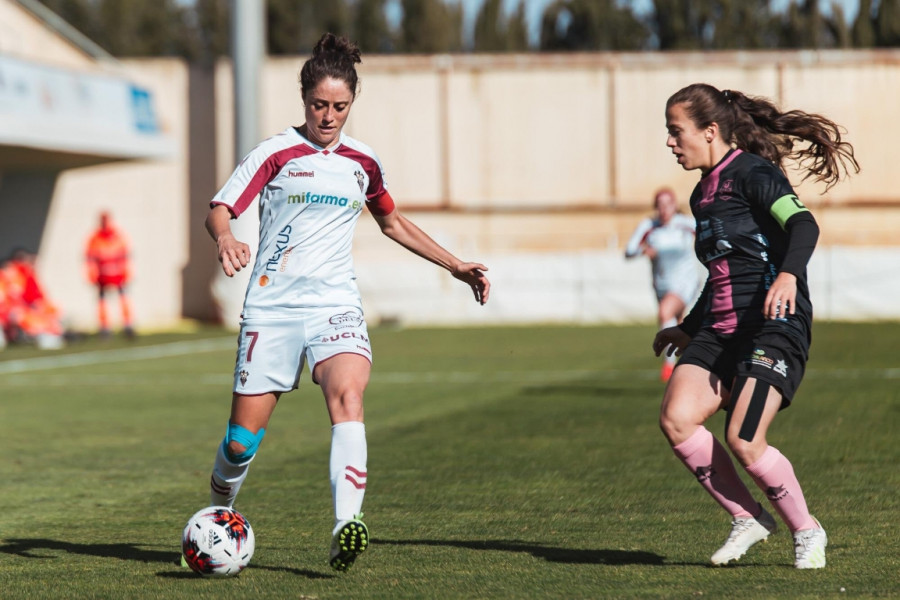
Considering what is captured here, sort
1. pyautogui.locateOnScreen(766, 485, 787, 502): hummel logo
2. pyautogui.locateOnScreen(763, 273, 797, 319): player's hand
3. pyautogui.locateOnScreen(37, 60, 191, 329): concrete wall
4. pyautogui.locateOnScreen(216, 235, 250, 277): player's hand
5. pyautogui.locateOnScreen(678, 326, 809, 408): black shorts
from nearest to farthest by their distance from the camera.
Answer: pyautogui.locateOnScreen(763, 273, 797, 319): player's hand, pyautogui.locateOnScreen(216, 235, 250, 277): player's hand, pyautogui.locateOnScreen(678, 326, 809, 408): black shorts, pyautogui.locateOnScreen(766, 485, 787, 502): hummel logo, pyautogui.locateOnScreen(37, 60, 191, 329): concrete wall

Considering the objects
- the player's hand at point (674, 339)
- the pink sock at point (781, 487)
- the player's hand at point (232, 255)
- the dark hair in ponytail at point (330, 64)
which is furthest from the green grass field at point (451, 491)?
the dark hair in ponytail at point (330, 64)

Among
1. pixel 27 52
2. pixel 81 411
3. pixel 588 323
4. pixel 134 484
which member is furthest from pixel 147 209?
pixel 134 484

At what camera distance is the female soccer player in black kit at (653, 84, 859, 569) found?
17.0 feet

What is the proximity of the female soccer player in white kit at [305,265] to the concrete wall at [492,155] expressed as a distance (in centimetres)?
2675

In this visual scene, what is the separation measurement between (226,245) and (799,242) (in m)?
2.12

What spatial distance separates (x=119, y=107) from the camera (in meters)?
25.6

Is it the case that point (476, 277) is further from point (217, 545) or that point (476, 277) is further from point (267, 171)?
point (217, 545)

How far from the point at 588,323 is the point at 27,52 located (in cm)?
1298

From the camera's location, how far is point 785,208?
5109 millimetres

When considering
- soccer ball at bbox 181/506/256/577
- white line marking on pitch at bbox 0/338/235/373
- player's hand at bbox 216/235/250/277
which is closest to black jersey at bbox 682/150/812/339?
player's hand at bbox 216/235/250/277

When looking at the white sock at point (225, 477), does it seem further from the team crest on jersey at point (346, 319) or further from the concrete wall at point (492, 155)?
the concrete wall at point (492, 155)

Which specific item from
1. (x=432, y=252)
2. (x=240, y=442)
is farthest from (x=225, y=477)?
(x=432, y=252)

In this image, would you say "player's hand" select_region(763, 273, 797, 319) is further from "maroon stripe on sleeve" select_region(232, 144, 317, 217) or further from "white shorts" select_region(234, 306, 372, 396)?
"maroon stripe on sleeve" select_region(232, 144, 317, 217)

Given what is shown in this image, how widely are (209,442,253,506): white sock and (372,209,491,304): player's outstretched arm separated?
114 centimetres
